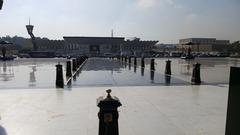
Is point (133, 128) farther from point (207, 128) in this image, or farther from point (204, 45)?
point (204, 45)

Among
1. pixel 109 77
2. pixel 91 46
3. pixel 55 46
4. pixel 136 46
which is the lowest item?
pixel 109 77

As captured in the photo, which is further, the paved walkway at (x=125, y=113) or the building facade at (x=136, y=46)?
the building facade at (x=136, y=46)

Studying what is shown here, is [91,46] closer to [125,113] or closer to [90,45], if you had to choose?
[90,45]

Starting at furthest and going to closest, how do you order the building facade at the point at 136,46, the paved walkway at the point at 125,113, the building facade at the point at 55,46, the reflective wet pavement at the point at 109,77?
the building facade at the point at 136,46
the building facade at the point at 55,46
the reflective wet pavement at the point at 109,77
the paved walkway at the point at 125,113

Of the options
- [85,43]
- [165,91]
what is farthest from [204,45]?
[165,91]

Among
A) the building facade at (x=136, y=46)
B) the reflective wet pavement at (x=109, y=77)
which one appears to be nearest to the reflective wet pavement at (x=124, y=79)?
the reflective wet pavement at (x=109, y=77)

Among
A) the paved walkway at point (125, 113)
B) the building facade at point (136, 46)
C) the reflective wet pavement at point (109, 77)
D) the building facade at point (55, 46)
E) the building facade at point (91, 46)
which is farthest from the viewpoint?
the building facade at point (136, 46)

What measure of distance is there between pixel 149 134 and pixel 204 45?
159 m

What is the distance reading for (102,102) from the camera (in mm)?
4059

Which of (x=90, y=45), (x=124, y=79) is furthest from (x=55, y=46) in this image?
(x=124, y=79)

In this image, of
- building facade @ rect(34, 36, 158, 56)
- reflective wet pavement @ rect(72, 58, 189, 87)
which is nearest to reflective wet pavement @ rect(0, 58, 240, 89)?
reflective wet pavement @ rect(72, 58, 189, 87)

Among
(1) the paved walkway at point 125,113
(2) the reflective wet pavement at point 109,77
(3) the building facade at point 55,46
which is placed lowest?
(2) the reflective wet pavement at point 109,77

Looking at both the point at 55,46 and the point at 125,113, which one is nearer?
the point at 125,113

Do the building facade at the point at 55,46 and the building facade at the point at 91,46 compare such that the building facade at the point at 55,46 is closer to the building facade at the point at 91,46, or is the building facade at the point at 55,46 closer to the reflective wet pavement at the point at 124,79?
the building facade at the point at 91,46
